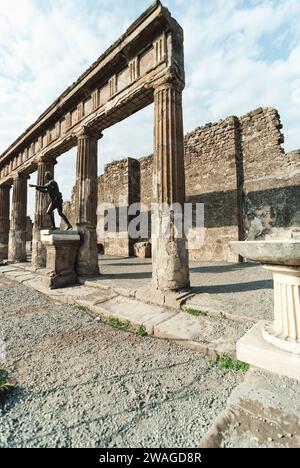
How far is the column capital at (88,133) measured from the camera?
6462mm

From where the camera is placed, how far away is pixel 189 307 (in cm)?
348

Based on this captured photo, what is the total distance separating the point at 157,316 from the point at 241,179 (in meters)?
7.78

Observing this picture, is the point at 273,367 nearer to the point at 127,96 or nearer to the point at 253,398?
the point at 253,398

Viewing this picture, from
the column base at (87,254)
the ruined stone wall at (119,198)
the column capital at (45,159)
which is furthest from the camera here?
the ruined stone wall at (119,198)

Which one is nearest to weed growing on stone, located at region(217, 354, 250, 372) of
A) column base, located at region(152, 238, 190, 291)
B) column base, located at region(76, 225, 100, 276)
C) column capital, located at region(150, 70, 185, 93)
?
column base, located at region(152, 238, 190, 291)

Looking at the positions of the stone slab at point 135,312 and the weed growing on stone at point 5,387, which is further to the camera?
the stone slab at point 135,312

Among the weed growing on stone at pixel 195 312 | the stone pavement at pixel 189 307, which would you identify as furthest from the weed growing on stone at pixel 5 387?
the weed growing on stone at pixel 195 312

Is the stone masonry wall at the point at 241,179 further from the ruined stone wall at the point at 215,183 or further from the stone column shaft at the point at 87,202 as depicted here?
the stone column shaft at the point at 87,202

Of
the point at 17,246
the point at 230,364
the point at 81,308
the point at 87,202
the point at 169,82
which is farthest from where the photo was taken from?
the point at 17,246

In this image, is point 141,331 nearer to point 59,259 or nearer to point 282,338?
point 282,338

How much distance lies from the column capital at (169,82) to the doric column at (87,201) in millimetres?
2586

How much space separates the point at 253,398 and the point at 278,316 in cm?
69

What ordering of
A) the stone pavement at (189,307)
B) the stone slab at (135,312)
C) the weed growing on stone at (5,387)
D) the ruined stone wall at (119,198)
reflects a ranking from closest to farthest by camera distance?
1. the weed growing on stone at (5,387)
2. the stone pavement at (189,307)
3. the stone slab at (135,312)
4. the ruined stone wall at (119,198)

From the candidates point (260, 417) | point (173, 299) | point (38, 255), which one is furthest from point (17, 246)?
point (260, 417)
